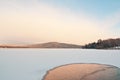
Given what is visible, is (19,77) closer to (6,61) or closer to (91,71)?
(6,61)

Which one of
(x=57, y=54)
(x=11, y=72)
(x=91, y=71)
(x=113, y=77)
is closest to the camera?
(x=113, y=77)

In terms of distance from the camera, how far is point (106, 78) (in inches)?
110

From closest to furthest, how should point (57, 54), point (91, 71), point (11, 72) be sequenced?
point (91, 71) < point (11, 72) < point (57, 54)

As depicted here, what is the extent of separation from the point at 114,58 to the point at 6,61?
85.2 inches

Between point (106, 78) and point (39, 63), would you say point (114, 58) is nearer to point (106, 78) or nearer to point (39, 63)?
point (106, 78)

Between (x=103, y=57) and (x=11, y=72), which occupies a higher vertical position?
(x=103, y=57)

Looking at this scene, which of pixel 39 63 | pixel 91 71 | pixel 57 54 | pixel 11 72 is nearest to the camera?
pixel 91 71

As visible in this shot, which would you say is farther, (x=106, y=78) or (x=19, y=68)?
(x=19, y=68)

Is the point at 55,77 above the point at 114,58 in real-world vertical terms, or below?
below

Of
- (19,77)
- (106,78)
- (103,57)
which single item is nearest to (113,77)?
(106,78)

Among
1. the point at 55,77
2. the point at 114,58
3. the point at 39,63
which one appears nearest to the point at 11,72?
the point at 39,63

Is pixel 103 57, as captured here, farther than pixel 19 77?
Yes

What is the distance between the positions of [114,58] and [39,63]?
4.90ft

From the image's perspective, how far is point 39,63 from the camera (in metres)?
3.81
